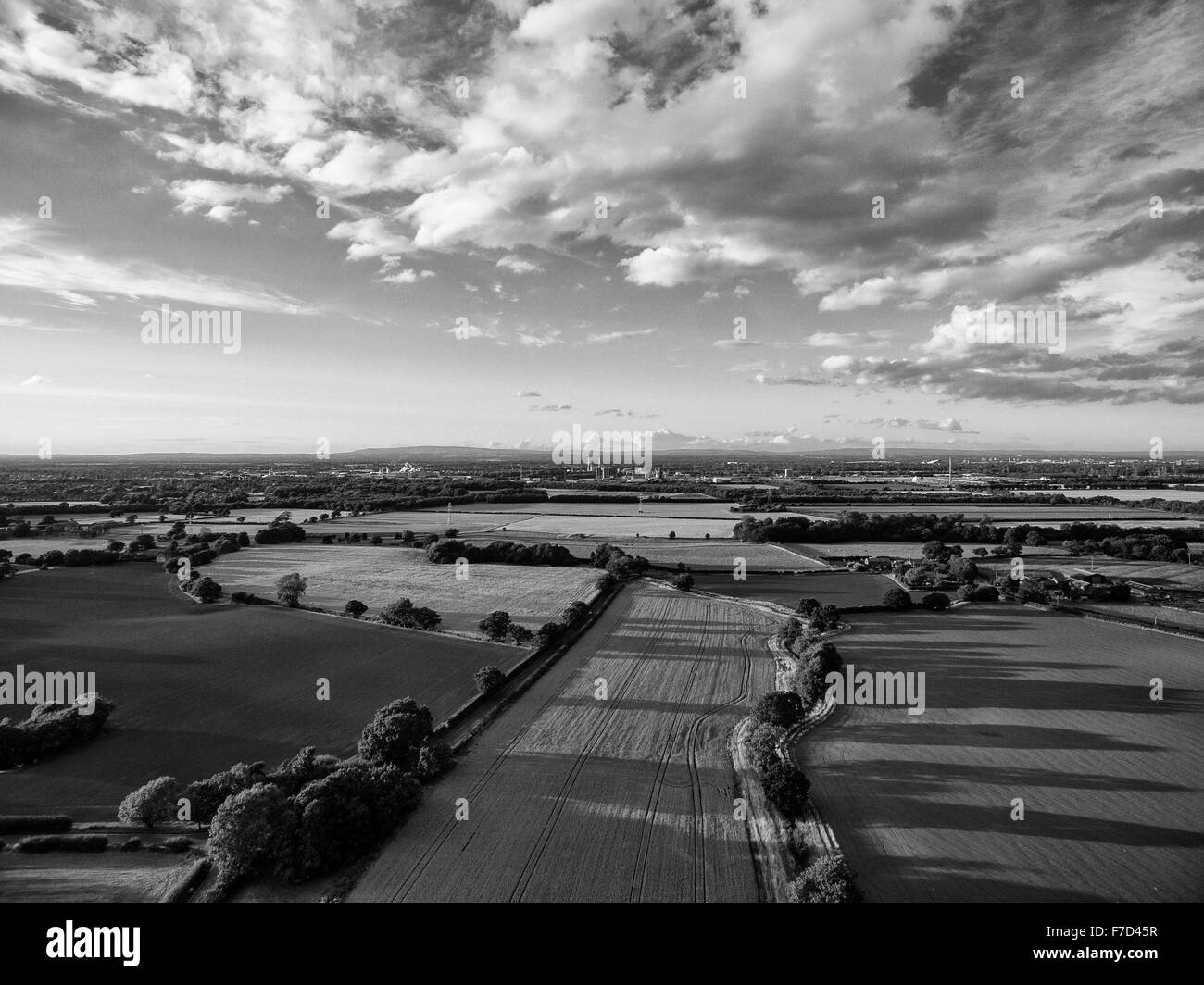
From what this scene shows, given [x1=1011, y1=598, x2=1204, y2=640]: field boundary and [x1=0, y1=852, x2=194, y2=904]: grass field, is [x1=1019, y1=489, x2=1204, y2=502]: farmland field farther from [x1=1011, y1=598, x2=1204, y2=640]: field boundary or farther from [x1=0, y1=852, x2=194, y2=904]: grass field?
[x1=0, y1=852, x2=194, y2=904]: grass field

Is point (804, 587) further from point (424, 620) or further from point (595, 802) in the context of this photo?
point (595, 802)

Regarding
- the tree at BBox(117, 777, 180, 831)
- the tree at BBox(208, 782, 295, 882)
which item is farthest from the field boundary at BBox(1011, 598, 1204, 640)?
the tree at BBox(117, 777, 180, 831)

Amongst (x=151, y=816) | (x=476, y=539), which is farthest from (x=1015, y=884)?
(x=476, y=539)

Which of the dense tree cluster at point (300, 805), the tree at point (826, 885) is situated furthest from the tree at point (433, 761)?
the tree at point (826, 885)

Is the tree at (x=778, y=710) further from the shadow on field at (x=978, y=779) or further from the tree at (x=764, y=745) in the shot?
the shadow on field at (x=978, y=779)

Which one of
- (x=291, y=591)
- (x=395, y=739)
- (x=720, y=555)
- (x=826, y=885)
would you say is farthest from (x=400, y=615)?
(x=720, y=555)
